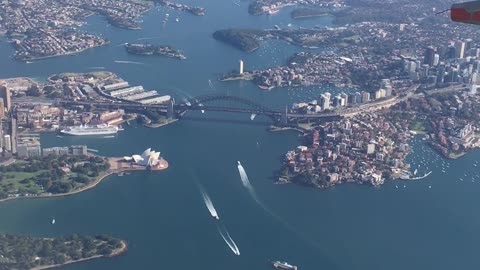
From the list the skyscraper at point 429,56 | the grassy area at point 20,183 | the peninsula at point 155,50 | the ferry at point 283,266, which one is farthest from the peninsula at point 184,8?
the ferry at point 283,266

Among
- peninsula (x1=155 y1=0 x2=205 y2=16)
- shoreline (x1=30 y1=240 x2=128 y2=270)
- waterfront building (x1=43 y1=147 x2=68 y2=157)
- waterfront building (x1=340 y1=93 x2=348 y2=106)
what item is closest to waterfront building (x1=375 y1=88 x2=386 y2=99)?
waterfront building (x1=340 y1=93 x2=348 y2=106)

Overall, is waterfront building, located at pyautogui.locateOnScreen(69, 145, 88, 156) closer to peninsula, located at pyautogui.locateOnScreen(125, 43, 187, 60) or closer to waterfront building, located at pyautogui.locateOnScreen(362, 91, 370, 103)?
waterfront building, located at pyautogui.locateOnScreen(362, 91, 370, 103)

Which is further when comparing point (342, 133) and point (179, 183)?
point (342, 133)

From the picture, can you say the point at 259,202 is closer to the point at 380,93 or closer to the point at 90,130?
the point at 90,130

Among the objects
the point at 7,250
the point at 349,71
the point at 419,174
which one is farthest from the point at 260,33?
the point at 7,250

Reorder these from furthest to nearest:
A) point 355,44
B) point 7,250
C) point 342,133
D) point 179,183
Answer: point 355,44, point 342,133, point 179,183, point 7,250

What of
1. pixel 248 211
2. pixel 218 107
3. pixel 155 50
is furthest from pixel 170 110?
pixel 155 50

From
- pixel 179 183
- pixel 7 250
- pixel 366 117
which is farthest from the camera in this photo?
pixel 366 117

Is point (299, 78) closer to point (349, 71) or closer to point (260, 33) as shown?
point (349, 71)
